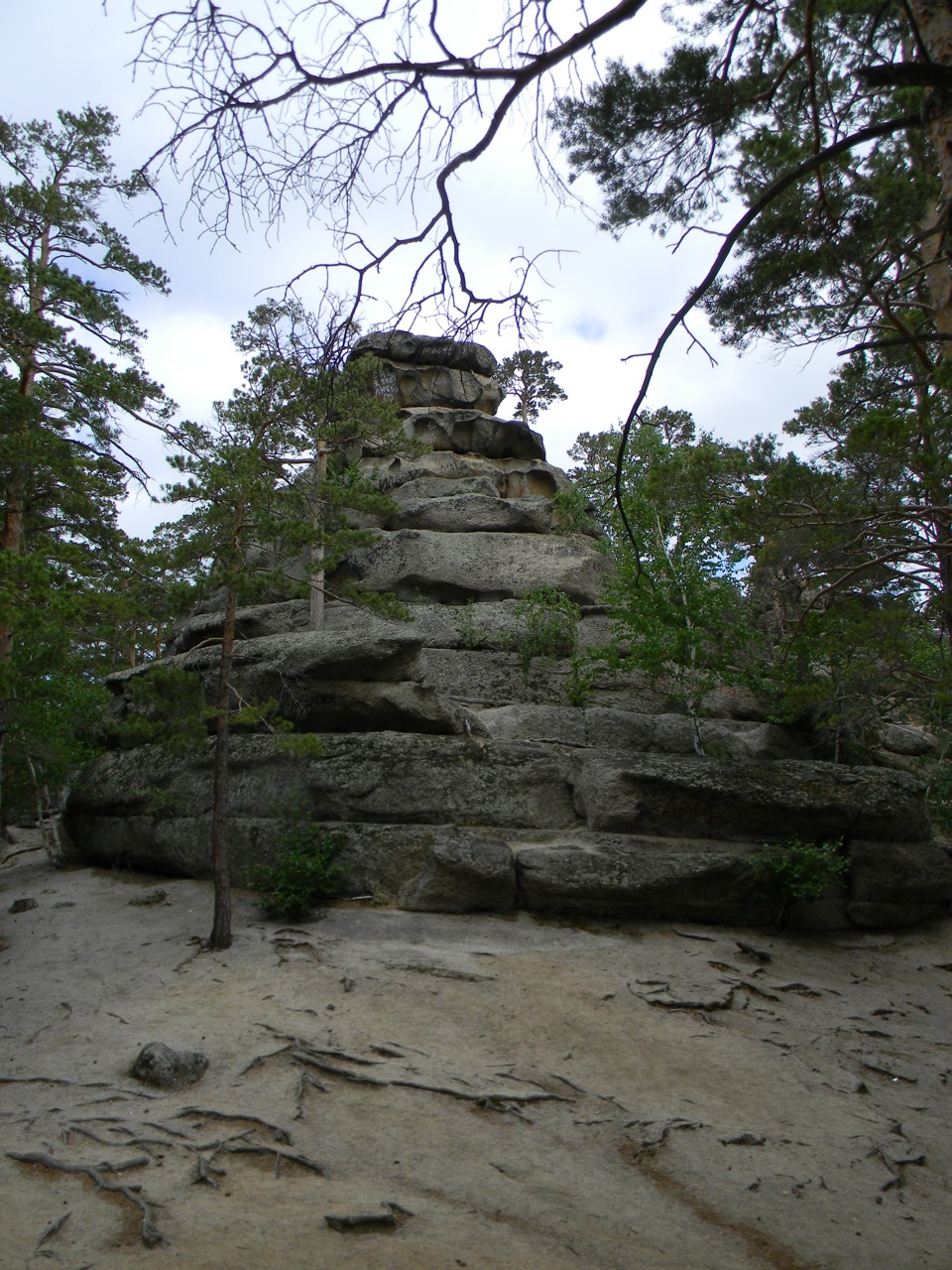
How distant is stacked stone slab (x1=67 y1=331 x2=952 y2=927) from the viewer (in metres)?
11.7

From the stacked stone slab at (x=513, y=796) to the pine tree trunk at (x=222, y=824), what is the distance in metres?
0.53

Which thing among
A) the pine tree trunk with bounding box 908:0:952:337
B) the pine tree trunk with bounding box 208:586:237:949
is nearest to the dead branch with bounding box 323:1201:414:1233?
the pine tree trunk with bounding box 208:586:237:949

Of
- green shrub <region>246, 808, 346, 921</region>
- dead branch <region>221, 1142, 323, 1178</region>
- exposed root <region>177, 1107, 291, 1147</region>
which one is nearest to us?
dead branch <region>221, 1142, 323, 1178</region>

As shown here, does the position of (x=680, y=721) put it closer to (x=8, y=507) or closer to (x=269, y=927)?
(x=269, y=927)

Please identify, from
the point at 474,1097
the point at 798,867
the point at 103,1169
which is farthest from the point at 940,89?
the point at 798,867

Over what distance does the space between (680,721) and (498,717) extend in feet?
9.95

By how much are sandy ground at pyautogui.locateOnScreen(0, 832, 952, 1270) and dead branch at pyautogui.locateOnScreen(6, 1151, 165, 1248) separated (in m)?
0.02

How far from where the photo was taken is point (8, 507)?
12203 millimetres

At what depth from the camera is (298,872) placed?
38.0ft

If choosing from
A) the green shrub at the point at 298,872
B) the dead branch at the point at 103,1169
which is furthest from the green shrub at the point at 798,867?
the dead branch at the point at 103,1169

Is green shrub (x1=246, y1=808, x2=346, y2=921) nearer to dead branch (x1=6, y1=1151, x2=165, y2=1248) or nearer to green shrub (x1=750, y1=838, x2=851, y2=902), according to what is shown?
dead branch (x1=6, y1=1151, x2=165, y2=1248)

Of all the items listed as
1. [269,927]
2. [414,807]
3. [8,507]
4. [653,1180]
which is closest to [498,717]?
[414,807]

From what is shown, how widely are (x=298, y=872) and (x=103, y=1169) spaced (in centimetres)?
554

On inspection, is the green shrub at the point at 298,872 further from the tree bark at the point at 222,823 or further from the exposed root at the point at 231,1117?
the exposed root at the point at 231,1117
